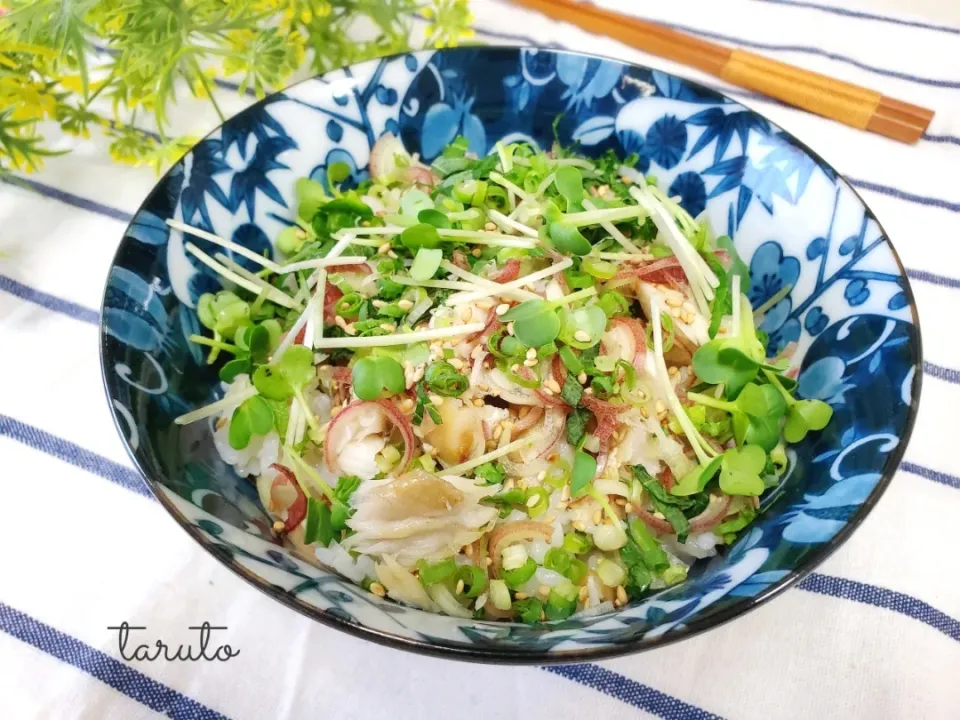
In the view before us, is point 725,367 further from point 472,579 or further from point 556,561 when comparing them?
point 472,579

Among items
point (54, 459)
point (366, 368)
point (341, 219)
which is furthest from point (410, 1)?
point (54, 459)

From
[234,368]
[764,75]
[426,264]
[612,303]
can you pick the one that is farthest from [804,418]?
[764,75]

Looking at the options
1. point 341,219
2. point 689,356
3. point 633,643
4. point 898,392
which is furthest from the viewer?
point 341,219

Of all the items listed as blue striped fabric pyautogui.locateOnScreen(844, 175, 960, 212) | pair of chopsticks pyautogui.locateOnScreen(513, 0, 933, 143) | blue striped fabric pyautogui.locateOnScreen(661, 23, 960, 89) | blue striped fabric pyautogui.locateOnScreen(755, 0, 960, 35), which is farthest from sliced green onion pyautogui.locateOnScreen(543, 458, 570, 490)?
blue striped fabric pyautogui.locateOnScreen(755, 0, 960, 35)

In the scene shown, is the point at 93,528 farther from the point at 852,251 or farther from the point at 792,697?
the point at 852,251

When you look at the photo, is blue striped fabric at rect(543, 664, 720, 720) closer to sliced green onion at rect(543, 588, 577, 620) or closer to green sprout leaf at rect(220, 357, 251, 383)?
sliced green onion at rect(543, 588, 577, 620)

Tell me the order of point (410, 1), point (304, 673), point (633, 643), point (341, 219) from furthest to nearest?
→ point (410, 1)
point (341, 219)
point (304, 673)
point (633, 643)
